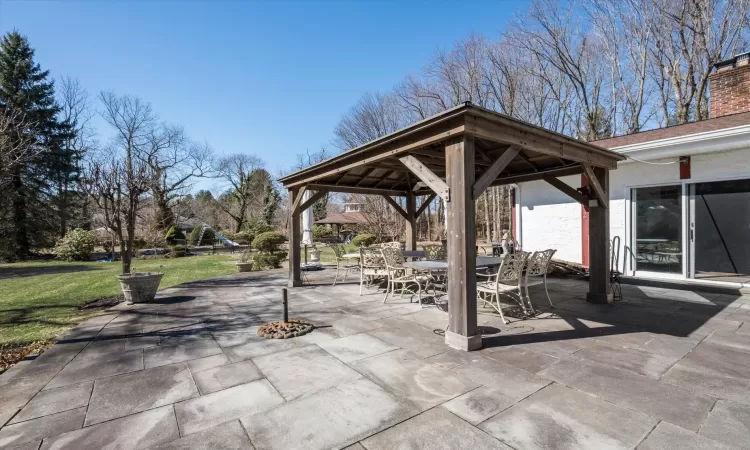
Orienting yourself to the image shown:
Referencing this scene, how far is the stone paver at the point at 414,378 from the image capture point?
2.58 m

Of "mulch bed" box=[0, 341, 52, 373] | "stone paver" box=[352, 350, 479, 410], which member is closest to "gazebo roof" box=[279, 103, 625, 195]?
"stone paver" box=[352, 350, 479, 410]

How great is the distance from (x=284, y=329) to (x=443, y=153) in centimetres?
377

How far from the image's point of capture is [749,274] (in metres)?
7.44

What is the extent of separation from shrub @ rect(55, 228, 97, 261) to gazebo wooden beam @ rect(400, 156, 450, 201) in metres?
18.2

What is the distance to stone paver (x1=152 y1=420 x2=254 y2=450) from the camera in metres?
2.02

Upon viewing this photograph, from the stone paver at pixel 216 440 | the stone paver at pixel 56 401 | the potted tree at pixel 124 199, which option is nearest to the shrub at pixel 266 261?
the potted tree at pixel 124 199

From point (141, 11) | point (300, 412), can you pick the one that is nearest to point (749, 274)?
point (300, 412)

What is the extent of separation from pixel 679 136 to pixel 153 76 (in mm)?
12473

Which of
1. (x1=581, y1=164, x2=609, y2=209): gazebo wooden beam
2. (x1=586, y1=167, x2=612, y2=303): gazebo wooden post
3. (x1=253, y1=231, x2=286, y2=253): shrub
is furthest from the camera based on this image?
(x1=253, y1=231, x2=286, y2=253): shrub

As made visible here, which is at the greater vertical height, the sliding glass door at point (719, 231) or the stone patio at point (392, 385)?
the sliding glass door at point (719, 231)

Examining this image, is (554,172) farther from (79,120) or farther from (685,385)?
(79,120)

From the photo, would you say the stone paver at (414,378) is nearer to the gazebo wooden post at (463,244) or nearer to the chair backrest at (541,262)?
the gazebo wooden post at (463,244)

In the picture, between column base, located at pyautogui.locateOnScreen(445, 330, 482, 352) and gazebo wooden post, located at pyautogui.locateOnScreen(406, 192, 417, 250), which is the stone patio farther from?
gazebo wooden post, located at pyautogui.locateOnScreen(406, 192, 417, 250)

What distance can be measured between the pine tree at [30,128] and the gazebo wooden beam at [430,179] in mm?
21491
